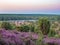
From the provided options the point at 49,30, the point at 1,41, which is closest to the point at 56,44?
the point at 1,41

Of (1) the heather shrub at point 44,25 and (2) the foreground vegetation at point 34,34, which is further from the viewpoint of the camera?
(1) the heather shrub at point 44,25

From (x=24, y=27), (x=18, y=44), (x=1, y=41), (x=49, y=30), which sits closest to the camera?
(x=1, y=41)

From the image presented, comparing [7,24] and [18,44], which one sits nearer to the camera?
[18,44]

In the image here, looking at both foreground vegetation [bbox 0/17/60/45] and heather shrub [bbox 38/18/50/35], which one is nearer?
foreground vegetation [bbox 0/17/60/45]

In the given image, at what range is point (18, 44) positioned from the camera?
7.39 m

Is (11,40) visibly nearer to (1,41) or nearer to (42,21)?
(1,41)

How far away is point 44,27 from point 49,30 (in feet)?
1.38

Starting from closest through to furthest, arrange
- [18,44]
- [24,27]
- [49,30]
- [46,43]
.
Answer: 1. [18,44]
2. [46,43]
3. [49,30]
4. [24,27]

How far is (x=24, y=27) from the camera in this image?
14641 mm

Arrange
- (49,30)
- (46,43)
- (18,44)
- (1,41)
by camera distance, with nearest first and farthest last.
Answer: (1,41), (18,44), (46,43), (49,30)

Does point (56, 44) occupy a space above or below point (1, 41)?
below

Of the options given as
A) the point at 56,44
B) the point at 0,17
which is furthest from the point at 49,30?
the point at 56,44

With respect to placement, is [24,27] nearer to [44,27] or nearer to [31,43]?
[44,27]

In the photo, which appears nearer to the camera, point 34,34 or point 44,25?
point 34,34
